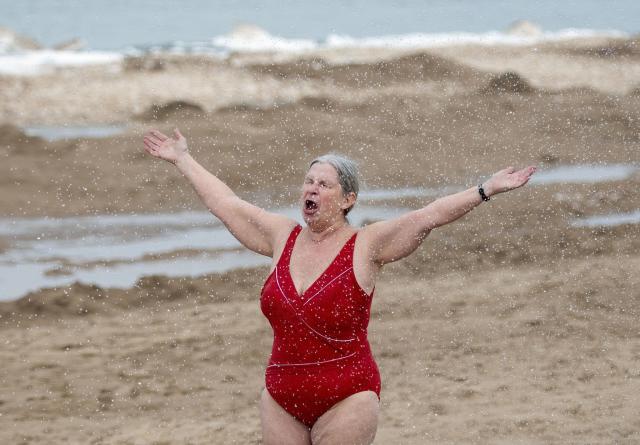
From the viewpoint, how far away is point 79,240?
13.5 m

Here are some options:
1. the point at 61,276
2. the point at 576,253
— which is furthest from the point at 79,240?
the point at 576,253

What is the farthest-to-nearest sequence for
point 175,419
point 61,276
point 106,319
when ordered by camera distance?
1. point 61,276
2. point 106,319
3. point 175,419

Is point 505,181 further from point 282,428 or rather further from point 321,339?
point 282,428

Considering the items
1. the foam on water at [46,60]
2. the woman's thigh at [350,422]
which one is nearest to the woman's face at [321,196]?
the woman's thigh at [350,422]

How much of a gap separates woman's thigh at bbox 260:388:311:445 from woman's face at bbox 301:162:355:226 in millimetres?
681

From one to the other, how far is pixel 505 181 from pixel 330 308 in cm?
75

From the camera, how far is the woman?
4074 millimetres

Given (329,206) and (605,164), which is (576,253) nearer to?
(605,164)

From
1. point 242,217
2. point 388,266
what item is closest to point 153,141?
point 242,217

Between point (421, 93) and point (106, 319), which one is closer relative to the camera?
point (106, 319)

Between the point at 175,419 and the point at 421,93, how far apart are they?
15.7 meters

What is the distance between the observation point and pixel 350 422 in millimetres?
4066

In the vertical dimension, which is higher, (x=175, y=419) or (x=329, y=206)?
(x=329, y=206)

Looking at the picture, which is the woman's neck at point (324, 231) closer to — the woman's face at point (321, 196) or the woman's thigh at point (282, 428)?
the woman's face at point (321, 196)
